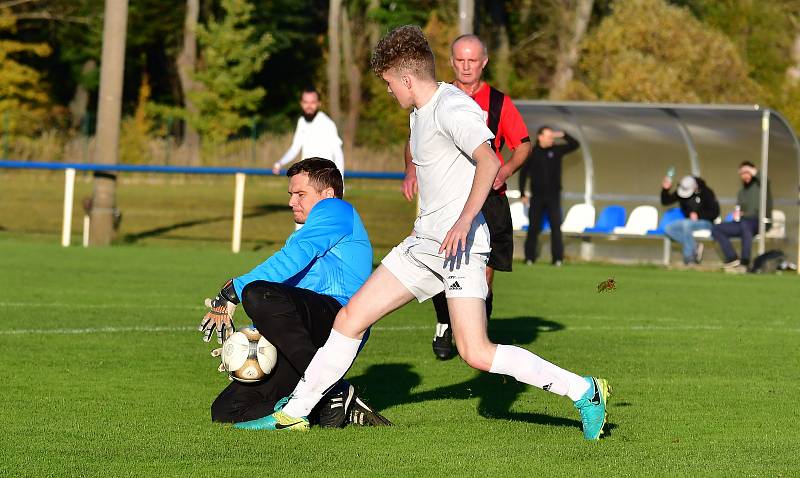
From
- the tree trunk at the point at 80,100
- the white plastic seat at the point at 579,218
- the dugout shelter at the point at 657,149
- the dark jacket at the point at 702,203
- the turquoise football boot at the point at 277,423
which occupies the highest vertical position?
the tree trunk at the point at 80,100

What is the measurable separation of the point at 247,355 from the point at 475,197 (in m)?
1.66

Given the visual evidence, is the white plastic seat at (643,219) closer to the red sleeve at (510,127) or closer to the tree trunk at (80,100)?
the red sleeve at (510,127)

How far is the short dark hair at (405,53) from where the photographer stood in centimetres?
663

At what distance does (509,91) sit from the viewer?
5834 centimetres

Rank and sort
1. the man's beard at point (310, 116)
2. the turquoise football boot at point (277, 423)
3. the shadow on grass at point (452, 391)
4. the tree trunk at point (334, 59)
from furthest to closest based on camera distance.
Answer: the tree trunk at point (334, 59) → the man's beard at point (310, 116) → the shadow on grass at point (452, 391) → the turquoise football boot at point (277, 423)

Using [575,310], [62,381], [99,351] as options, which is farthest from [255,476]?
[575,310]

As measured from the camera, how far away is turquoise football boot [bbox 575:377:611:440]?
22.7 ft

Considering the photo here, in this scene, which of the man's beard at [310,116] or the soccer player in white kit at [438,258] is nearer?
the soccer player in white kit at [438,258]

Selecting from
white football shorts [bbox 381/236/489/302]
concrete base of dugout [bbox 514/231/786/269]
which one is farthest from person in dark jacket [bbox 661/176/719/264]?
white football shorts [bbox 381/236/489/302]

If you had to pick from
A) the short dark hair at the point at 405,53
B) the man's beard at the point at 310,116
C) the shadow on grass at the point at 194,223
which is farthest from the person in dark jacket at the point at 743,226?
the short dark hair at the point at 405,53

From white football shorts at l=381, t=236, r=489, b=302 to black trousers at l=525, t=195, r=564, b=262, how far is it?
52.3ft

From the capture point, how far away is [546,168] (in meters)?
22.7

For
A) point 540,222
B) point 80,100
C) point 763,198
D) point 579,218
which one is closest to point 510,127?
point 540,222

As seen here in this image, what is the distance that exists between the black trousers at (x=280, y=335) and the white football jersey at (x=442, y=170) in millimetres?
800
